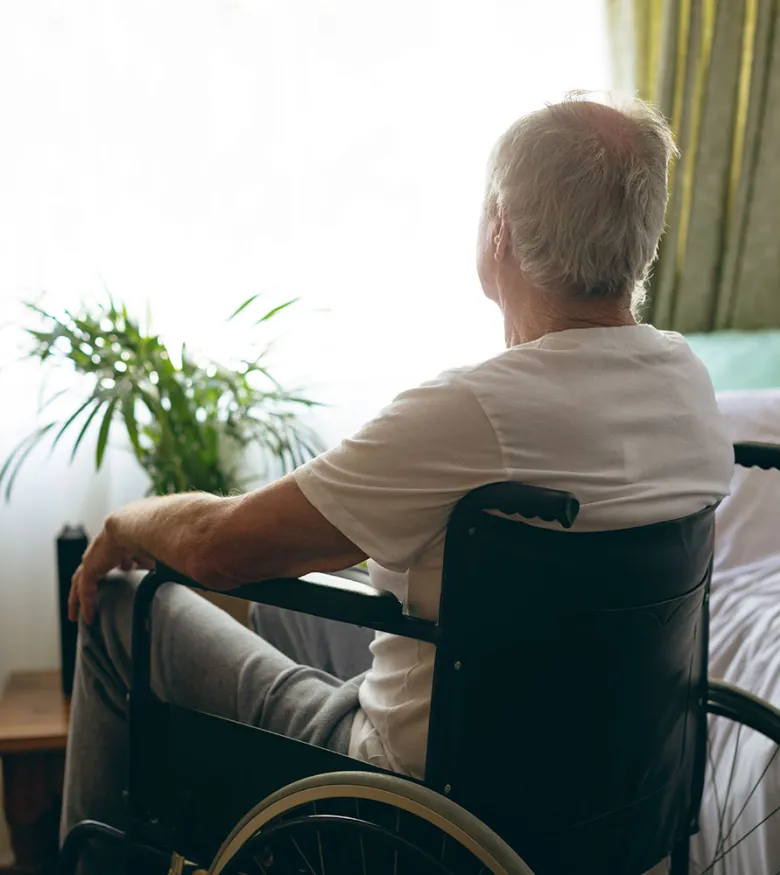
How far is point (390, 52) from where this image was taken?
245cm

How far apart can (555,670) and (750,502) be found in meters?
1.09

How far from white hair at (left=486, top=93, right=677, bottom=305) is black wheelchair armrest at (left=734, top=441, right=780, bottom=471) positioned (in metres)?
0.23

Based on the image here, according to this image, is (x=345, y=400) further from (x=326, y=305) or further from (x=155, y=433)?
(x=155, y=433)

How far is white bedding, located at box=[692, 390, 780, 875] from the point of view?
4.29ft

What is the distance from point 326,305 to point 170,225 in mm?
387

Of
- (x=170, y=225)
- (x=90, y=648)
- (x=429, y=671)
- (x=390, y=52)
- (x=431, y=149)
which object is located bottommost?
(x=90, y=648)

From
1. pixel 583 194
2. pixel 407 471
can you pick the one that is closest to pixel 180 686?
pixel 407 471

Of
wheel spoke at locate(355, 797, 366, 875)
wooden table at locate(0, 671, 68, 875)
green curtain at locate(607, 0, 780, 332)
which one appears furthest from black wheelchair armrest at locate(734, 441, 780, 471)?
green curtain at locate(607, 0, 780, 332)

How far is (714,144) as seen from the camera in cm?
257

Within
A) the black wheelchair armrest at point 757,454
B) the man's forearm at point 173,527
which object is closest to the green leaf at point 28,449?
the man's forearm at point 173,527

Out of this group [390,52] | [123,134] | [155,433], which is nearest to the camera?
[155,433]

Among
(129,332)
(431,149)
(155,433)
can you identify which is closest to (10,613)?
(155,433)

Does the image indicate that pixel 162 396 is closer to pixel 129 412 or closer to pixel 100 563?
pixel 129 412

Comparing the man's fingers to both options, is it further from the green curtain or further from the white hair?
the green curtain
